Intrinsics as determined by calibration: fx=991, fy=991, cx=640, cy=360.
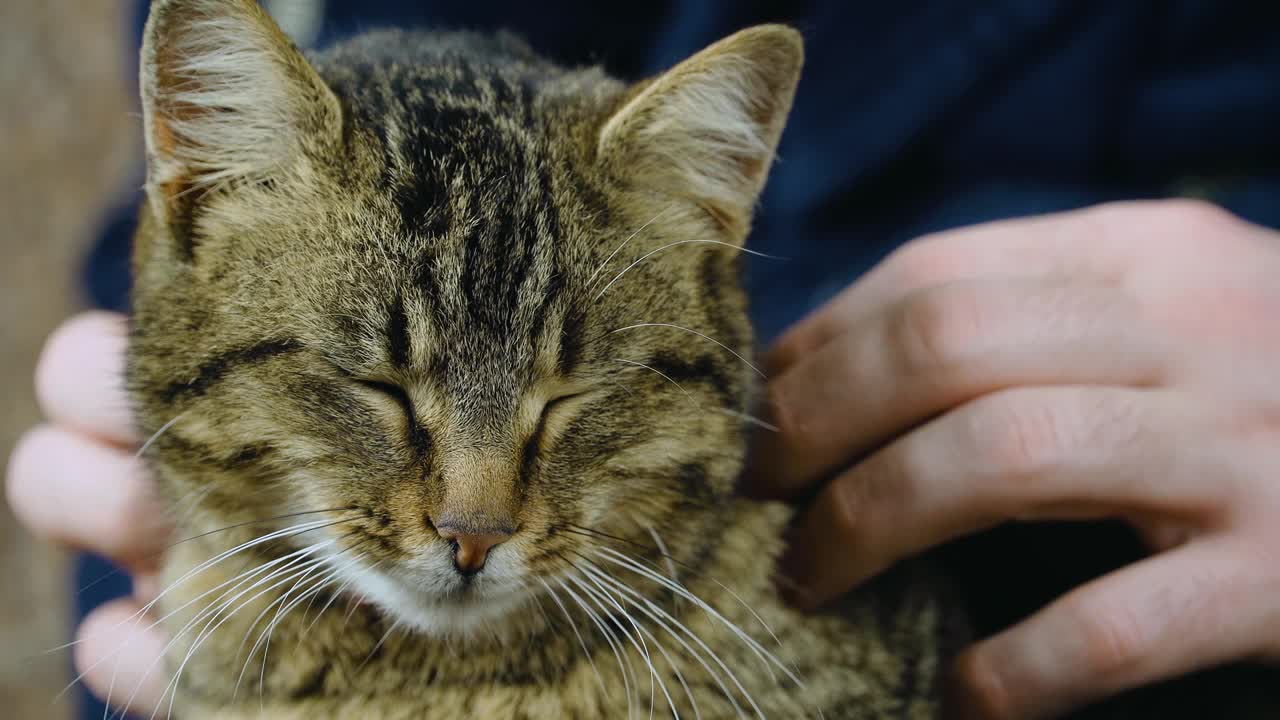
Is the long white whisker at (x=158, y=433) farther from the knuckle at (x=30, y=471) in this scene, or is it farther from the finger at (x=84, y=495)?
the knuckle at (x=30, y=471)

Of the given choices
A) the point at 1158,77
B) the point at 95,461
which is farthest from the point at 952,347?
the point at 95,461

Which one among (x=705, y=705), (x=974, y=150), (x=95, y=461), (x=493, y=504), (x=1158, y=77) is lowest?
(x=95, y=461)

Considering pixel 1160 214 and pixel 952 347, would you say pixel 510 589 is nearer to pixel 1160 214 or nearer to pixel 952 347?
pixel 952 347

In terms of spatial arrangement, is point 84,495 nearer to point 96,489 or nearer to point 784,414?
point 96,489

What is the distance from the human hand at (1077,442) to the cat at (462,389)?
6 cm

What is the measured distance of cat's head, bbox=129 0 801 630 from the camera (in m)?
0.60

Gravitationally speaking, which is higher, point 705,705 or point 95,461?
point 705,705

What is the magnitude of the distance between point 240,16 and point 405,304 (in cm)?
20

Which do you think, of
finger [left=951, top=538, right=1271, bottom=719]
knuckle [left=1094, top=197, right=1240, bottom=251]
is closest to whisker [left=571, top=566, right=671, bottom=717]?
finger [left=951, top=538, right=1271, bottom=719]

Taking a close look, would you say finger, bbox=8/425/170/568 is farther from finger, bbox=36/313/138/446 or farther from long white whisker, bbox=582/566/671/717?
long white whisker, bbox=582/566/671/717

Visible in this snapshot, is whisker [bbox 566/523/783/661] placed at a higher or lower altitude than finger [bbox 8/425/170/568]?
higher

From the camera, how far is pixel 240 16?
600mm

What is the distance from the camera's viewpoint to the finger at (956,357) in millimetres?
700

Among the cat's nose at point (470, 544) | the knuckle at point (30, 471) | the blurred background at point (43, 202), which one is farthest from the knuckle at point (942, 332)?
the blurred background at point (43, 202)
